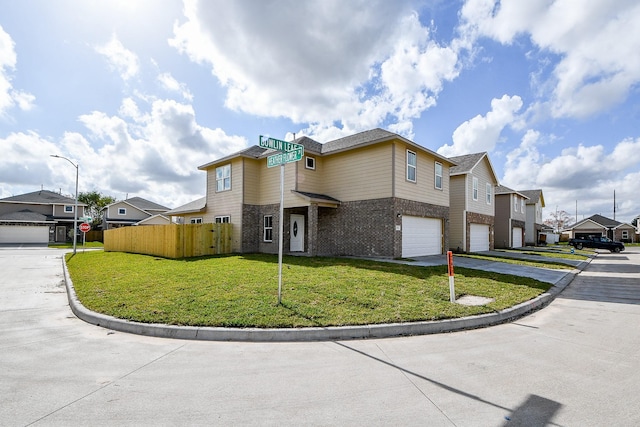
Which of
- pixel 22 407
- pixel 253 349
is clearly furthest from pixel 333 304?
pixel 22 407

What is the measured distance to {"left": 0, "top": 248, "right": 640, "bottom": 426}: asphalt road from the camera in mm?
3139


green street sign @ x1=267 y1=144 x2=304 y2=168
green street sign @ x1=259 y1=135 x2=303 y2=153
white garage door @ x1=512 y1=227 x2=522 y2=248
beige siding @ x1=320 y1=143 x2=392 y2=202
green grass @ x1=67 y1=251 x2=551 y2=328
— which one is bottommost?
green grass @ x1=67 y1=251 x2=551 y2=328

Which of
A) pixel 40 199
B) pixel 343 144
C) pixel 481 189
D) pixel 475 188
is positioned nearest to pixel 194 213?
pixel 343 144

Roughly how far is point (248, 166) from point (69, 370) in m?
15.8

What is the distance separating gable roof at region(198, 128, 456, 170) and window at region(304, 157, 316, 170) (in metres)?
0.54

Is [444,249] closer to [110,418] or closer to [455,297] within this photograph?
[455,297]

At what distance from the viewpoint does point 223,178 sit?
20.5m

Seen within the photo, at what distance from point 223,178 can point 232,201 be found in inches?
74.0

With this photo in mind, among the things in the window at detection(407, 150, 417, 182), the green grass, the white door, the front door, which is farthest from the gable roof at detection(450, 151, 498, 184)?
the front door

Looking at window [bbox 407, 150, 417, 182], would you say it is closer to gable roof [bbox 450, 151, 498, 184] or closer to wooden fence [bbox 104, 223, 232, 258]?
gable roof [bbox 450, 151, 498, 184]

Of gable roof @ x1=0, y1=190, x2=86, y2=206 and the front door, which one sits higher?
gable roof @ x1=0, y1=190, x2=86, y2=206

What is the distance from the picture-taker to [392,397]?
11.4 feet

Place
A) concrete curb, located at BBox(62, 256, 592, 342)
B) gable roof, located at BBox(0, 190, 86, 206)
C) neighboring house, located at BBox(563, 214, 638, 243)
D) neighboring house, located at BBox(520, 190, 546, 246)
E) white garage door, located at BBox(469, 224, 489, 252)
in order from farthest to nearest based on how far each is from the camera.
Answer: neighboring house, located at BBox(563, 214, 638, 243) → gable roof, located at BBox(0, 190, 86, 206) → neighboring house, located at BBox(520, 190, 546, 246) → white garage door, located at BBox(469, 224, 489, 252) → concrete curb, located at BBox(62, 256, 592, 342)

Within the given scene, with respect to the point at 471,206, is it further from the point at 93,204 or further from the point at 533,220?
the point at 93,204
